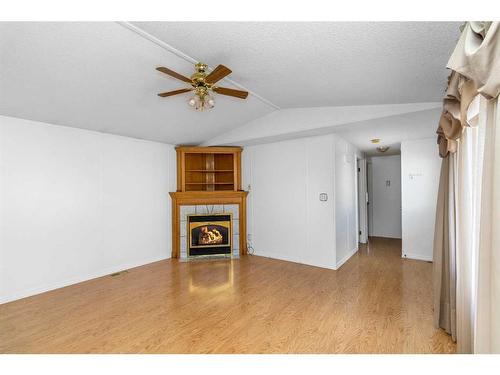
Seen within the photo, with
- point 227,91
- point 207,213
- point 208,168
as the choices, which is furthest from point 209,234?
point 227,91

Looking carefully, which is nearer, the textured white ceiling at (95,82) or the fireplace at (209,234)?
the textured white ceiling at (95,82)

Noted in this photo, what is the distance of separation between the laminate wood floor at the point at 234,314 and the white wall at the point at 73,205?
323mm

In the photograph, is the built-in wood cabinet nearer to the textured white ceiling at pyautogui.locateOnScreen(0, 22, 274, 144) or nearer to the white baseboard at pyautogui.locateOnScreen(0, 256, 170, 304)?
the textured white ceiling at pyautogui.locateOnScreen(0, 22, 274, 144)

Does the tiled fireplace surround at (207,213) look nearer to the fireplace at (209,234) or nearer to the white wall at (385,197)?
the fireplace at (209,234)

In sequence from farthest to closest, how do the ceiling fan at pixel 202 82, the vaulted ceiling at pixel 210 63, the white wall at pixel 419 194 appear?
the white wall at pixel 419 194 < the ceiling fan at pixel 202 82 < the vaulted ceiling at pixel 210 63

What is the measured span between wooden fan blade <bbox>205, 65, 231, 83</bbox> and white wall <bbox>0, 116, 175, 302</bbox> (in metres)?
2.61

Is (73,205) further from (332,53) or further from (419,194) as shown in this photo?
(419,194)

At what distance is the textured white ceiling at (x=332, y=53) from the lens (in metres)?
1.66

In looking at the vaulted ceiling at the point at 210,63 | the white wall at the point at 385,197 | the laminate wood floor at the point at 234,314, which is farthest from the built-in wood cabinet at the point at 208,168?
the white wall at the point at 385,197

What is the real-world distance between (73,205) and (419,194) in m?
5.85

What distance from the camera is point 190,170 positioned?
4984mm

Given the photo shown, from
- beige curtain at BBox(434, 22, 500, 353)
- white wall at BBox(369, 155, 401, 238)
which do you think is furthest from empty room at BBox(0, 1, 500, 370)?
white wall at BBox(369, 155, 401, 238)

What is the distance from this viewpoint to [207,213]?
484 centimetres
